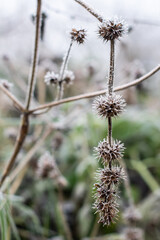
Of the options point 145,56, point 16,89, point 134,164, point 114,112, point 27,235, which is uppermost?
point 145,56

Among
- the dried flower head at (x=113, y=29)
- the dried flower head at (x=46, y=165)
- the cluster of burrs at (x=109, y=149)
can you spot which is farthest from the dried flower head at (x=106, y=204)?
the dried flower head at (x=46, y=165)

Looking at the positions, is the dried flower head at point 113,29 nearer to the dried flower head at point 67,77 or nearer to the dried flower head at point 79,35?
the dried flower head at point 79,35

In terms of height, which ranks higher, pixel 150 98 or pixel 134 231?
pixel 150 98

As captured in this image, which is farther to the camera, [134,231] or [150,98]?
[150,98]

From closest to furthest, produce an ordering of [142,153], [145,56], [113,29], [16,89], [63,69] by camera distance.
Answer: [113,29] → [63,69] → [142,153] → [16,89] → [145,56]

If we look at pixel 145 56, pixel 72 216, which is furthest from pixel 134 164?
pixel 145 56

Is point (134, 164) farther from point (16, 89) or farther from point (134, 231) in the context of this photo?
point (16, 89)

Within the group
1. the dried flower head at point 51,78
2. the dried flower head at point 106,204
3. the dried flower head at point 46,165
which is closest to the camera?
the dried flower head at point 106,204
